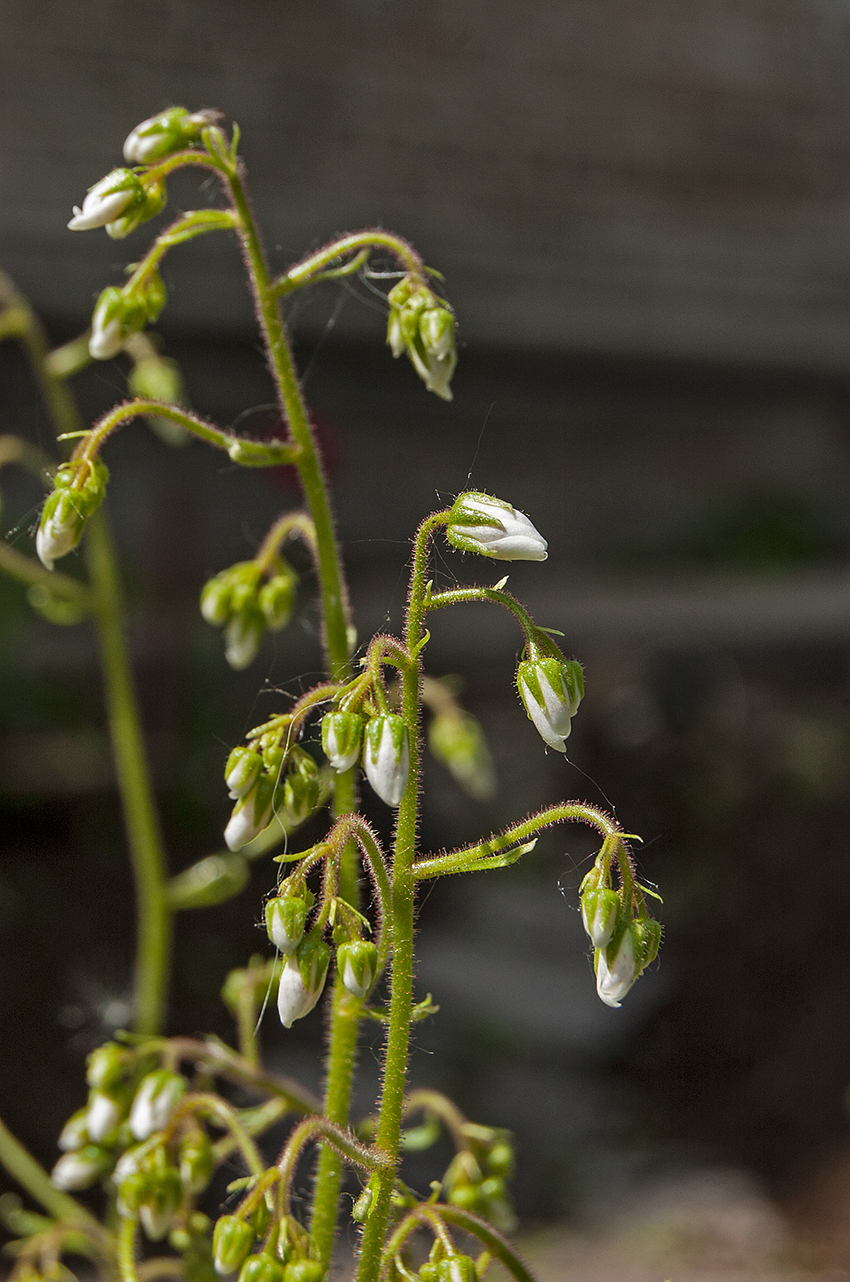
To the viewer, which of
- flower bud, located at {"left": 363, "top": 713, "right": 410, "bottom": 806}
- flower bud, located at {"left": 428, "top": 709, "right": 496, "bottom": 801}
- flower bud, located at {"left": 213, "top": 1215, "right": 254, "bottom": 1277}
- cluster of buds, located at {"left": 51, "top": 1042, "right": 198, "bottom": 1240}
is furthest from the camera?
flower bud, located at {"left": 428, "top": 709, "right": 496, "bottom": 801}

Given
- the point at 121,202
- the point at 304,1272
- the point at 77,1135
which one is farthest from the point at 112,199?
the point at 77,1135

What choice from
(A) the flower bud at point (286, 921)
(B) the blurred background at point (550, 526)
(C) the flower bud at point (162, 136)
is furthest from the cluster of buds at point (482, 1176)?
(B) the blurred background at point (550, 526)

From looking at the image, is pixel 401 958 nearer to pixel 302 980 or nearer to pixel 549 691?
pixel 302 980

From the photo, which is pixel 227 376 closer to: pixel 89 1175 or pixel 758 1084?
pixel 758 1084

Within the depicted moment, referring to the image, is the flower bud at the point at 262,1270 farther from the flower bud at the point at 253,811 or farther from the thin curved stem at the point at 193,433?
the thin curved stem at the point at 193,433

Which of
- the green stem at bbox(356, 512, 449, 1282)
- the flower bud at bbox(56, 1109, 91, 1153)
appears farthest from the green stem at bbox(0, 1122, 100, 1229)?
the green stem at bbox(356, 512, 449, 1282)

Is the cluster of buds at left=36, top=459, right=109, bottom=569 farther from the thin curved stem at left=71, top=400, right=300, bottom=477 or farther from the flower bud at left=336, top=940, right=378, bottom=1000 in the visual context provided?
the flower bud at left=336, top=940, right=378, bottom=1000
